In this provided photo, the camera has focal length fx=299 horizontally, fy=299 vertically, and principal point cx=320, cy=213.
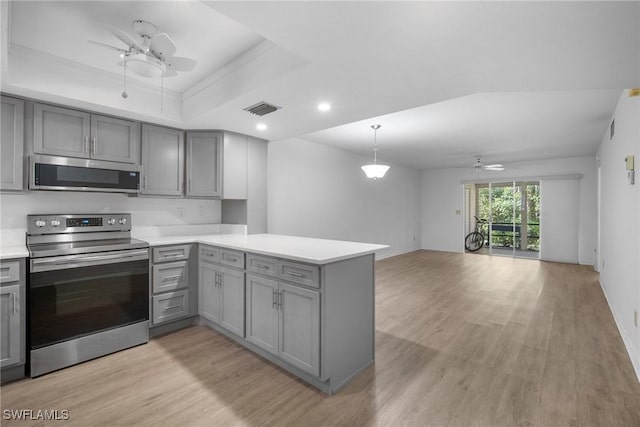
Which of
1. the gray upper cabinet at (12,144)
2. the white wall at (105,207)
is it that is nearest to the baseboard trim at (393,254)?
the white wall at (105,207)

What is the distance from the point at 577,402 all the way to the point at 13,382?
156 inches

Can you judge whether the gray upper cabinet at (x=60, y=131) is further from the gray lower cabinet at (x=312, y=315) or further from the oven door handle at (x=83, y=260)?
the gray lower cabinet at (x=312, y=315)

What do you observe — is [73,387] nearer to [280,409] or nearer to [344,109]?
[280,409]

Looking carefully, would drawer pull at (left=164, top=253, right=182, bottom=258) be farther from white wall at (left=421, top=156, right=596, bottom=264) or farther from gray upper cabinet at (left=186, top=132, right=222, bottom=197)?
white wall at (left=421, top=156, right=596, bottom=264)

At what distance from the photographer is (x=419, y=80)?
87.1 inches

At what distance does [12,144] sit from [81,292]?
131cm

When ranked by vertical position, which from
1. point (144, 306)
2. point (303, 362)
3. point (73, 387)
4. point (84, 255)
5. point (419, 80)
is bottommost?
point (73, 387)

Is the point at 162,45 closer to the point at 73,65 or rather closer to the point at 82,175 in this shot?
the point at 73,65

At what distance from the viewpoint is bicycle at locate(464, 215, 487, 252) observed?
8870mm

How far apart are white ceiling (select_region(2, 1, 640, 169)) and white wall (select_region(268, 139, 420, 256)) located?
1.30 metres

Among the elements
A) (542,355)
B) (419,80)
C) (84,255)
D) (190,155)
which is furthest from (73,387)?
(542,355)

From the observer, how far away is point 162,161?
10.9 feet

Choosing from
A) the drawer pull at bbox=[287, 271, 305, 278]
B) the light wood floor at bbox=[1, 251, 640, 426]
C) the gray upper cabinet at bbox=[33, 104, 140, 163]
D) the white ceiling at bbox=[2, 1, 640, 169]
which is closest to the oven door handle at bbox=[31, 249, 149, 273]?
the light wood floor at bbox=[1, 251, 640, 426]

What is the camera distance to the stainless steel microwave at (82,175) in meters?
2.51
